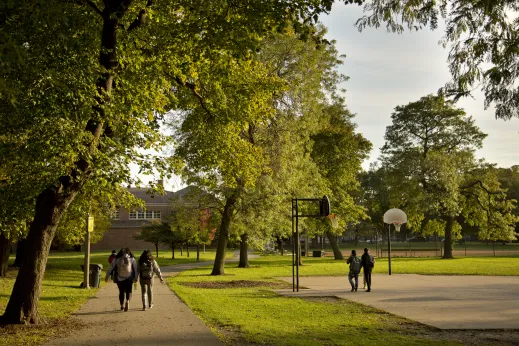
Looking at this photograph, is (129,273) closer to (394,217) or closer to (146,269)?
(146,269)

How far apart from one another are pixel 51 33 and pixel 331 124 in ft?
116

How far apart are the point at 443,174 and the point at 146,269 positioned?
35697mm

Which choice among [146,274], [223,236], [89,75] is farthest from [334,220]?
[89,75]

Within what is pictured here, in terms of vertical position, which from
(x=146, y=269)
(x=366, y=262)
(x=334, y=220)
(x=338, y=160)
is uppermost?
(x=338, y=160)

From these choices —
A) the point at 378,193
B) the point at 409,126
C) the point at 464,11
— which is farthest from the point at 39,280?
the point at 378,193

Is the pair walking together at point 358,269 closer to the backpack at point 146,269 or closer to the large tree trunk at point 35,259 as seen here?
the backpack at point 146,269

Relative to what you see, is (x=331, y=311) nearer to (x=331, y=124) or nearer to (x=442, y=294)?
(x=442, y=294)

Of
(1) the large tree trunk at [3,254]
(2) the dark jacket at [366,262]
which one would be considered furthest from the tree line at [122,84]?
(1) the large tree trunk at [3,254]

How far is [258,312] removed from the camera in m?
13.1

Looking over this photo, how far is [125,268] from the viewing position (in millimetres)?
13531

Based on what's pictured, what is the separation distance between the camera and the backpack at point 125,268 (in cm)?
1350

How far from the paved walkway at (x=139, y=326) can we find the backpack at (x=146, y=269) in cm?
87

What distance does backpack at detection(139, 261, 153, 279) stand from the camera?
547 inches

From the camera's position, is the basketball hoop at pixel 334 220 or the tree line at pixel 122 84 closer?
the tree line at pixel 122 84
